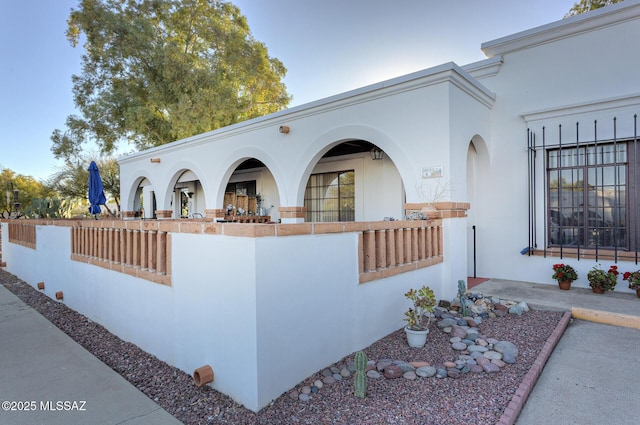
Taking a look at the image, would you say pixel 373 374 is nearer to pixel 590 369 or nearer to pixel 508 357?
pixel 508 357

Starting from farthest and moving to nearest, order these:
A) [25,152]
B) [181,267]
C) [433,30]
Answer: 1. [25,152]
2. [433,30]
3. [181,267]

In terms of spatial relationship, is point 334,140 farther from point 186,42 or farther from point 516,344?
point 186,42

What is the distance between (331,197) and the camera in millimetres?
9898

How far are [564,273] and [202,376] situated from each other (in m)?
5.86

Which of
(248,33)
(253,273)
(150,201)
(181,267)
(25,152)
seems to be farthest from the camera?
(25,152)

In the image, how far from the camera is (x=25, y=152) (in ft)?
79.0

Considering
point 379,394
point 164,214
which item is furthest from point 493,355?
point 164,214

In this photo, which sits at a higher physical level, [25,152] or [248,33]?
[248,33]

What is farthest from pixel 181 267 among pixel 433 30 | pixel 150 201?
pixel 150 201

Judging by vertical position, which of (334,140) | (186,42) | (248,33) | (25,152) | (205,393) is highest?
(248,33)

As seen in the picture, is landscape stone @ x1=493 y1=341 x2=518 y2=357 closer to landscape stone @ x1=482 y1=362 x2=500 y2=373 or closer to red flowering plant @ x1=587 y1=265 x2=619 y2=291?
landscape stone @ x1=482 y1=362 x2=500 y2=373

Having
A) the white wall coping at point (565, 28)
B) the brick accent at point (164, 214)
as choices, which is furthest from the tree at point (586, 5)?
the brick accent at point (164, 214)

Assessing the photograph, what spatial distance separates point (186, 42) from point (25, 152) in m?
16.4

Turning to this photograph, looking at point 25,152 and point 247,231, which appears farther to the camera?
point 25,152
